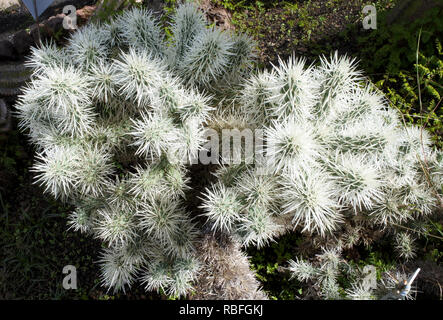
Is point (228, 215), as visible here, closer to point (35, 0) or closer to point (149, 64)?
point (149, 64)

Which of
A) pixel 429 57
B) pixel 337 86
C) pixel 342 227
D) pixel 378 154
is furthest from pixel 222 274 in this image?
pixel 429 57

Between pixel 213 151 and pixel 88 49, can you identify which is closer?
pixel 88 49

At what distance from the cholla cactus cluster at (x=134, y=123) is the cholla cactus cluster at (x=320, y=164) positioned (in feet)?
0.99

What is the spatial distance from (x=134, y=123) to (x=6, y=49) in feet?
7.84

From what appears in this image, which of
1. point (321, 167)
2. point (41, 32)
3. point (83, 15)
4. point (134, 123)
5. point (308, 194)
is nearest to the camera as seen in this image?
point (308, 194)

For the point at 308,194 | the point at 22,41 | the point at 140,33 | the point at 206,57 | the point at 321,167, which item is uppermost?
the point at 22,41

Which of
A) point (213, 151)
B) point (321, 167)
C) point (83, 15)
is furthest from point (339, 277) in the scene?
point (83, 15)

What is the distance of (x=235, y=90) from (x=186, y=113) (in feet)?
1.75

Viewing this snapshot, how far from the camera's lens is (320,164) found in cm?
211

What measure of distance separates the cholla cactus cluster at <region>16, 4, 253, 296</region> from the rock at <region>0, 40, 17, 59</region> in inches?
62.8

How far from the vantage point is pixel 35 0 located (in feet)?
8.01

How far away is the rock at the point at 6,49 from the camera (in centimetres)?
362

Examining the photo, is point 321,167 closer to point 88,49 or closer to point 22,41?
point 88,49

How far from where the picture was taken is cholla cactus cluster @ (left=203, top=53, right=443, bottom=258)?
1944mm
